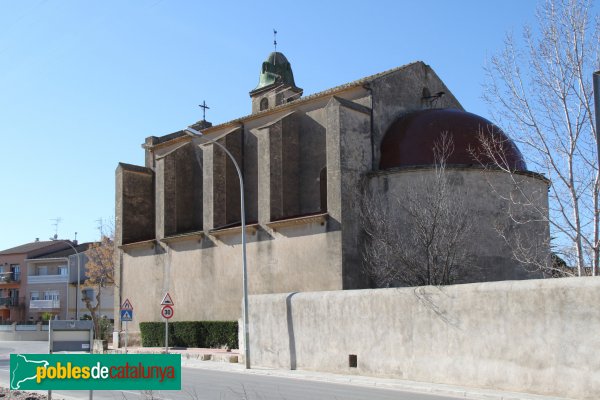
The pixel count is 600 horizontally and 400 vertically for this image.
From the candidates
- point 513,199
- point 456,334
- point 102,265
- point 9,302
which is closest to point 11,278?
point 9,302

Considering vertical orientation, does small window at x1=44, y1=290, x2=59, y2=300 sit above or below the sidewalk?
above

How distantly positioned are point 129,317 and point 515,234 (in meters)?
16.0

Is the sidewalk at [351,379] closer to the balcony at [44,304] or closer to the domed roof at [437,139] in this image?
the domed roof at [437,139]

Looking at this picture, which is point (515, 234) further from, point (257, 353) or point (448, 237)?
point (257, 353)

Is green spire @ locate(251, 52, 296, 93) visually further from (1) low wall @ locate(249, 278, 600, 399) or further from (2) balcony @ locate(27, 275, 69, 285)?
(2) balcony @ locate(27, 275, 69, 285)

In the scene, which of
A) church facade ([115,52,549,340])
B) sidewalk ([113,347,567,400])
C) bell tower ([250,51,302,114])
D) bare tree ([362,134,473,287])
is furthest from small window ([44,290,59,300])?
bare tree ([362,134,473,287])

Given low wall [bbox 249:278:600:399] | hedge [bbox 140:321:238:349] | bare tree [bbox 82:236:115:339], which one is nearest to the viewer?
low wall [bbox 249:278:600:399]

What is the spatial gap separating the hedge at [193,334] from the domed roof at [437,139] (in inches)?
393

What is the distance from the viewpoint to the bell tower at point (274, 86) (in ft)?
138

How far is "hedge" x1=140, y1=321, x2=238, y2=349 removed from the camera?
29719 millimetres

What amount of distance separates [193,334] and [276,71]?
24854 mm

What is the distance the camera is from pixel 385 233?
25.3 metres
